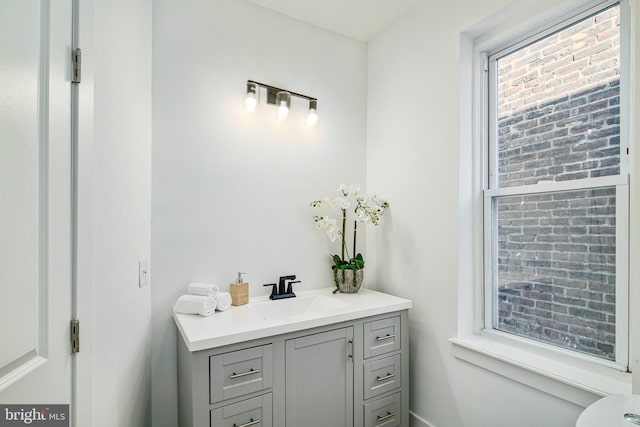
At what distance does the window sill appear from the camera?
1.23m

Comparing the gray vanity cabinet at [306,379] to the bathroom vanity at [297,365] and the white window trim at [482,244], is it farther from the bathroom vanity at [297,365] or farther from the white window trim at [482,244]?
the white window trim at [482,244]

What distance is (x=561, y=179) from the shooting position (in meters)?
1.47

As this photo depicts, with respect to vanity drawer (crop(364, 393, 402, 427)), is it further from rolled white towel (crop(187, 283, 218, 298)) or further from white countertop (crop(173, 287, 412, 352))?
rolled white towel (crop(187, 283, 218, 298))

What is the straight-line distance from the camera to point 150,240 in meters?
1.68

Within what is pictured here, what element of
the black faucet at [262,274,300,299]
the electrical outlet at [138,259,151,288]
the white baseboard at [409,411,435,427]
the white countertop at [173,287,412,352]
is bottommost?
the white baseboard at [409,411,435,427]

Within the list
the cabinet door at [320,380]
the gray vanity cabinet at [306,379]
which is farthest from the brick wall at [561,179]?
the cabinet door at [320,380]

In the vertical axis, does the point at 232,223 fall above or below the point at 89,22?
below

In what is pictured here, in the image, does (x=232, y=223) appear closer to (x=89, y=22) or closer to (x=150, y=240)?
(x=150, y=240)

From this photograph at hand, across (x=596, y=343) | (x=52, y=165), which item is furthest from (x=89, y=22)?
(x=596, y=343)

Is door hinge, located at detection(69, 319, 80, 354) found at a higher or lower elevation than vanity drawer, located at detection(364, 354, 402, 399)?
higher

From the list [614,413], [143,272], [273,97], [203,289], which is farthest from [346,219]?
[614,413]

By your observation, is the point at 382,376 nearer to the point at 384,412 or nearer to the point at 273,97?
the point at 384,412

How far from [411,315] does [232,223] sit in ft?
4.15

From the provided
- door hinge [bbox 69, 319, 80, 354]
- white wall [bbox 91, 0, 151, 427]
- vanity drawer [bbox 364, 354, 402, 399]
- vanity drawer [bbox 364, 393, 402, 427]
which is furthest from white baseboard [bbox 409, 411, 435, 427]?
door hinge [bbox 69, 319, 80, 354]
